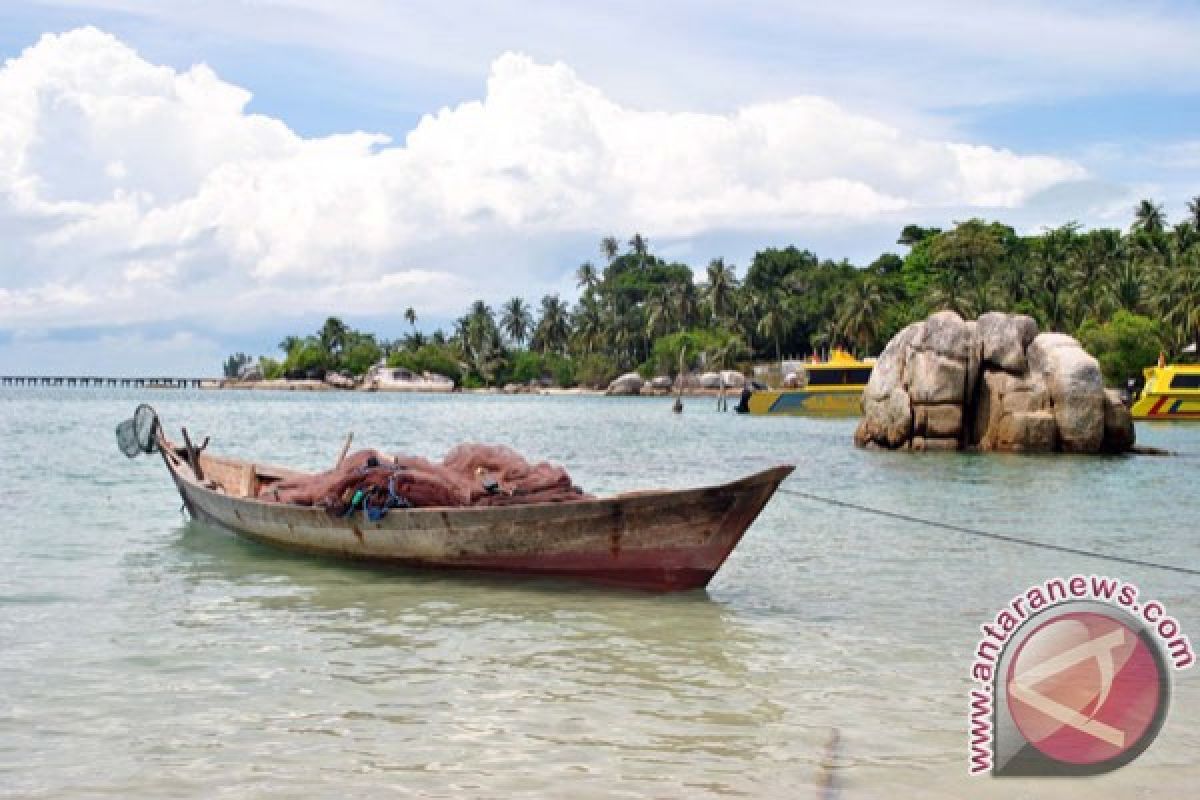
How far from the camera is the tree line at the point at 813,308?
73562 mm

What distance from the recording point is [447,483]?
40.5ft

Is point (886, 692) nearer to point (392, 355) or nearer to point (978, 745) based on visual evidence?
point (978, 745)

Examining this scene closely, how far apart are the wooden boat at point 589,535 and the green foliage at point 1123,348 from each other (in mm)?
58701

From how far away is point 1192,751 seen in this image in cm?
705

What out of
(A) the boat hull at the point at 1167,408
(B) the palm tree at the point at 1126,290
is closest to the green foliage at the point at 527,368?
(B) the palm tree at the point at 1126,290

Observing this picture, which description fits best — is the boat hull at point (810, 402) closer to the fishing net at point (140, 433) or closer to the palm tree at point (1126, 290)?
the palm tree at point (1126, 290)

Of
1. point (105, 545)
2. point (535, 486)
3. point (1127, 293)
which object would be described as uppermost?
point (1127, 293)

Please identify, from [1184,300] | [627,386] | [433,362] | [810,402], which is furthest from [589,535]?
[433,362]

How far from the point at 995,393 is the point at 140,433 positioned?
24.4 m

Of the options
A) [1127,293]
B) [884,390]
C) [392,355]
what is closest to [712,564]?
[884,390]

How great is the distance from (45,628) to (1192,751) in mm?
8920

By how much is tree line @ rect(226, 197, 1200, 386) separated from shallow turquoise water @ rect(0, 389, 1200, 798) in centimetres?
5685

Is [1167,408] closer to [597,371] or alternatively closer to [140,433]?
[140,433]

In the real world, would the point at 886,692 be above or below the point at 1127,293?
below
